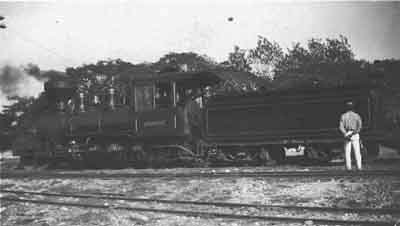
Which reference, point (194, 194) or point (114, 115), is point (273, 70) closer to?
point (114, 115)

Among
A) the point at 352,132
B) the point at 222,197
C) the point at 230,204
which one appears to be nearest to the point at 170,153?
the point at 222,197

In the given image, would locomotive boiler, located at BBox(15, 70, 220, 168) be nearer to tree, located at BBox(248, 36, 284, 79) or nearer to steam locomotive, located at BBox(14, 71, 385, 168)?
steam locomotive, located at BBox(14, 71, 385, 168)

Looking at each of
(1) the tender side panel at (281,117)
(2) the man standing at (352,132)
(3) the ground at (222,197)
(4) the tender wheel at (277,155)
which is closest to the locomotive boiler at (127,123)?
(1) the tender side panel at (281,117)

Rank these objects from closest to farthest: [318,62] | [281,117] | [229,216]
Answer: [229,216]
[281,117]
[318,62]

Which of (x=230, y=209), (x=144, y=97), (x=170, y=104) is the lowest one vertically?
(x=230, y=209)

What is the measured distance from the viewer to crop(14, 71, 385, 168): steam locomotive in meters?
11.5

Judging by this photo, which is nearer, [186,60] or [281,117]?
[281,117]

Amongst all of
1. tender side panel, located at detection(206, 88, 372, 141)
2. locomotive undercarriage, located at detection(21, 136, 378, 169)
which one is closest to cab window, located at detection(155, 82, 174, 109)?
locomotive undercarriage, located at detection(21, 136, 378, 169)

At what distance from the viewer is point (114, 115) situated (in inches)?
556

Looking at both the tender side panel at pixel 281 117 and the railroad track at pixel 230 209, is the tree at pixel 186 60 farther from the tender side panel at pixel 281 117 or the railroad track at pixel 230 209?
the railroad track at pixel 230 209

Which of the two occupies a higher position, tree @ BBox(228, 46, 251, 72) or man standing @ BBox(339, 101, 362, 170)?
tree @ BBox(228, 46, 251, 72)

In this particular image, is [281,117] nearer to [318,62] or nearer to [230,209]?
[230,209]

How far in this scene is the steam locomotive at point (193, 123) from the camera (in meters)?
11.5

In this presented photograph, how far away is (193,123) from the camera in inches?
522
